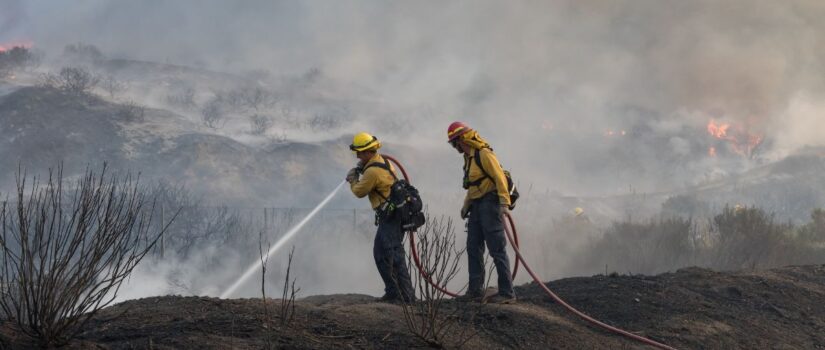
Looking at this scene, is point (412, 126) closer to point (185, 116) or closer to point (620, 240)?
point (185, 116)

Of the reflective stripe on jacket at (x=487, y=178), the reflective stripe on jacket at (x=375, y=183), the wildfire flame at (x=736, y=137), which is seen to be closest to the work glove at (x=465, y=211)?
the reflective stripe on jacket at (x=487, y=178)

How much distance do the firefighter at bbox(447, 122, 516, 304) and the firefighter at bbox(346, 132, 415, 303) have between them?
65 cm

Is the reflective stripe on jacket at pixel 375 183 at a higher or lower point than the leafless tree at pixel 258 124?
lower

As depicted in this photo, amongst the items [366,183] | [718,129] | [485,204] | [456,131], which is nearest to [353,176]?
[366,183]

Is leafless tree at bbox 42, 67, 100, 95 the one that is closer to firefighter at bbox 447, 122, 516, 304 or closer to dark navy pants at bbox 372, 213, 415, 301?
dark navy pants at bbox 372, 213, 415, 301

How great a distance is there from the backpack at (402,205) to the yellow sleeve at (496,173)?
71 cm

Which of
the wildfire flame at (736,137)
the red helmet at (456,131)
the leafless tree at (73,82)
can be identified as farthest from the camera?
the wildfire flame at (736,137)

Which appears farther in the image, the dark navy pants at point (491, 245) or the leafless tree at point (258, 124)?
the leafless tree at point (258, 124)

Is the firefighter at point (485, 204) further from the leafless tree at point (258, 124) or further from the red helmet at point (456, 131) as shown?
the leafless tree at point (258, 124)

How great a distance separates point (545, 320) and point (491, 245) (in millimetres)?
1036

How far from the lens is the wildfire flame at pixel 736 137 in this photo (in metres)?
52.1

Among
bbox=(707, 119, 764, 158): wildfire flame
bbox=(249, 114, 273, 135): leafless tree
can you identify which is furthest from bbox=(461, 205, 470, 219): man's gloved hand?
bbox=(707, 119, 764, 158): wildfire flame

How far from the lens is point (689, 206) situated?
108 ft

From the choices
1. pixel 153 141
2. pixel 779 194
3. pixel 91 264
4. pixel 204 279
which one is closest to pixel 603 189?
pixel 779 194
